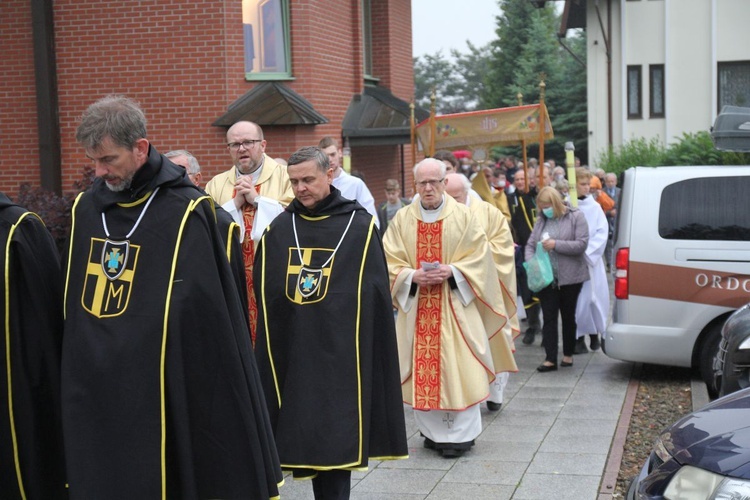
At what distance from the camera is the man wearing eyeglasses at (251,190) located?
23.8ft

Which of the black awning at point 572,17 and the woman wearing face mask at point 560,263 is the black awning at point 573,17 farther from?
the woman wearing face mask at point 560,263

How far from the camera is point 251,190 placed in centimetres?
729

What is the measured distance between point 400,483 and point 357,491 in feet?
0.99

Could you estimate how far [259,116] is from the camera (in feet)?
46.9

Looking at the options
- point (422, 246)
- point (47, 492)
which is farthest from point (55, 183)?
point (47, 492)

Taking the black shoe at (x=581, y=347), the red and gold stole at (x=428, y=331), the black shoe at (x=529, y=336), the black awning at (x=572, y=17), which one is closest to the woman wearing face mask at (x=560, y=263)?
the black shoe at (x=581, y=347)

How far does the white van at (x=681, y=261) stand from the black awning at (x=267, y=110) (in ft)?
17.1

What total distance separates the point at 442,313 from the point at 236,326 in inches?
144

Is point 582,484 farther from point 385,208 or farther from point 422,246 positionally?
point 385,208

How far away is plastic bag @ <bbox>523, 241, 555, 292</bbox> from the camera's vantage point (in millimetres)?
10984

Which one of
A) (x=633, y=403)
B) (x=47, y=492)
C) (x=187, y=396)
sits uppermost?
(x=187, y=396)

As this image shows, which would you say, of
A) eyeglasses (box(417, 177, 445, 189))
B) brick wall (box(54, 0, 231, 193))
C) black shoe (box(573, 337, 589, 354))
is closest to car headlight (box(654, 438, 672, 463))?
eyeglasses (box(417, 177, 445, 189))

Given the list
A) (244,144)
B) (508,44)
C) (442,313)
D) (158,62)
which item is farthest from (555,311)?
(508,44)

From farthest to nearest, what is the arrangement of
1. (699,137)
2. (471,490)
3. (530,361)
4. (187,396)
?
1. (699,137)
2. (530,361)
3. (471,490)
4. (187,396)
